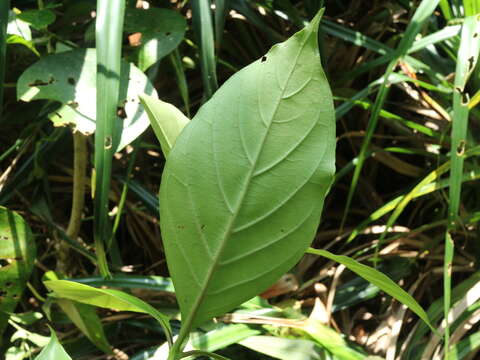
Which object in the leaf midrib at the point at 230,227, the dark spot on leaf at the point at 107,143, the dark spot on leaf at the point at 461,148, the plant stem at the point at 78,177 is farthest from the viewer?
the plant stem at the point at 78,177

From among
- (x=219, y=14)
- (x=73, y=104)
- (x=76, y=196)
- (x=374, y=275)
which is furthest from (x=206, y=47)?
(x=374, y=275)

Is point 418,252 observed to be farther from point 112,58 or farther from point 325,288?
point 112,58

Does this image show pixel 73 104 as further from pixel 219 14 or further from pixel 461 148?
pixel 461 148

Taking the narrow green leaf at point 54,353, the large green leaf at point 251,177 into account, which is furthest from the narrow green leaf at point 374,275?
the narrow green leaf at point 54,353

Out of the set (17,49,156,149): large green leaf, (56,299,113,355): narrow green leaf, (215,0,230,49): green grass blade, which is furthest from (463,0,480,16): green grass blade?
(56,299,113,355): narrow green leaf

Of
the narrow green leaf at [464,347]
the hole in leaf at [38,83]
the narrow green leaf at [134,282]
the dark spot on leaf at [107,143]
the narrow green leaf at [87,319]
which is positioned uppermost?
the hole in leaf at [38,83]

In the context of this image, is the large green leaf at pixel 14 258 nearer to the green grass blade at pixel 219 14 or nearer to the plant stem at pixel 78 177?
the plant stem at pixel 78 177
